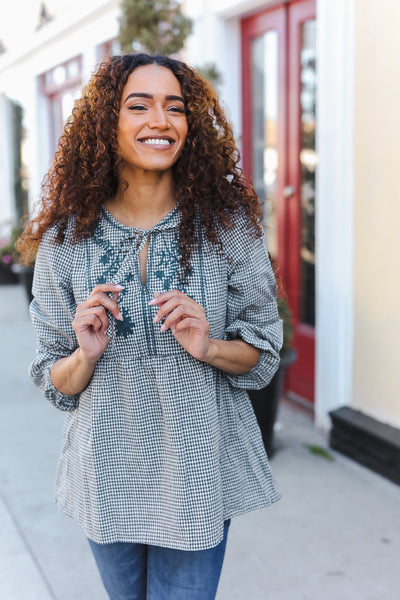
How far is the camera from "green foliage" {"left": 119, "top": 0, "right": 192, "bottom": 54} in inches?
165

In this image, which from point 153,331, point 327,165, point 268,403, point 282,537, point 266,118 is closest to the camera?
point 153,331

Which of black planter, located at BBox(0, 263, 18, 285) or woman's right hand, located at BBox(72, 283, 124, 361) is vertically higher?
woman's right hand, located at BBox(72, 283, 124, 361)

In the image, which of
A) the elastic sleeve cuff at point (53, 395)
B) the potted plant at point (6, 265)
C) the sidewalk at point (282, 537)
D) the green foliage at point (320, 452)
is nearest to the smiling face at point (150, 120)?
the elastic sleeve cuff at point (53, 395)

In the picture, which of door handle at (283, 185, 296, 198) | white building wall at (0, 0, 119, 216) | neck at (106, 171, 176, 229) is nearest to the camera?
neck at (106, 171, 176, 229)

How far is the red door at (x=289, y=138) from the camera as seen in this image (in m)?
4.26

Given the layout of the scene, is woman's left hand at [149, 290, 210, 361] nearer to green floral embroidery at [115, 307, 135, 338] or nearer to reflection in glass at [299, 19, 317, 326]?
green floral embroidery at [115, 307, 135, 338]

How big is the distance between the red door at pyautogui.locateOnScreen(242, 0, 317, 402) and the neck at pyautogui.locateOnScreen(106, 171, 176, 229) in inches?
102

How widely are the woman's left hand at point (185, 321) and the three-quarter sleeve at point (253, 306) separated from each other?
16cm

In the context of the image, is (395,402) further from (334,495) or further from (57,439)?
(57,439)

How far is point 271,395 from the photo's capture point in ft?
11.7

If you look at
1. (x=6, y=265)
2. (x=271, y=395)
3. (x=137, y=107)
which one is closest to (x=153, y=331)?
(x=137, y=107)

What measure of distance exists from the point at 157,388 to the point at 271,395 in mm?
2067

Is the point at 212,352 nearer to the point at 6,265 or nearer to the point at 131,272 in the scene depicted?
the point at 131,272

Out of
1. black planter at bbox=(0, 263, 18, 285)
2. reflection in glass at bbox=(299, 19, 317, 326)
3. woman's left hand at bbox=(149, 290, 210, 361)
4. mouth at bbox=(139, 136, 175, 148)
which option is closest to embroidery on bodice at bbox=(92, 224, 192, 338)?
woman's left hand at bbox=(149, 290, 210, 361)
